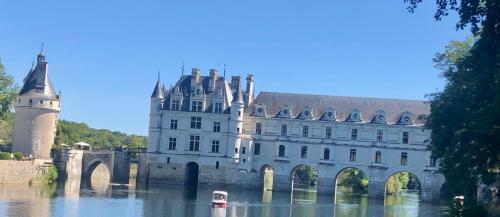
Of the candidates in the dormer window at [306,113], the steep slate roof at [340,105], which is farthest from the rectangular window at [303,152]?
the steep slate roof at [340,105]

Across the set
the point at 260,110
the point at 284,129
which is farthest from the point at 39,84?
the point at 284,129

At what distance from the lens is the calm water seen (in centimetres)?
3656

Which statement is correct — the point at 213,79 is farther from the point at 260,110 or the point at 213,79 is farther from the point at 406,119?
the point at 406,119

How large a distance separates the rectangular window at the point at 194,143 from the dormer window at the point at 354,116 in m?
13.0

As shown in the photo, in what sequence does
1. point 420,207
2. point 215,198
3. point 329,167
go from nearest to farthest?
point 215,198 → point 420,207 → point 329,167

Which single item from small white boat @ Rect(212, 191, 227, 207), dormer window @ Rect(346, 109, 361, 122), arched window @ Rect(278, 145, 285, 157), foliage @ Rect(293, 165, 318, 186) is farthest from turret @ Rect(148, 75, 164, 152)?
foliage @ Rect(293, 165, 318, 186)

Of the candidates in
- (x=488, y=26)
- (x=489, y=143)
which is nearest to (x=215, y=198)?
(x=489, y=143)

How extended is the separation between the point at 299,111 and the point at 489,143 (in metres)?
38.5

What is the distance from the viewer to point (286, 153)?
60219 millimetres

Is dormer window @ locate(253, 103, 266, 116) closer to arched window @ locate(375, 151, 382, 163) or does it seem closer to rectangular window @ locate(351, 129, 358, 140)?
rectangular window @ locate(351, 129, 358, 140)

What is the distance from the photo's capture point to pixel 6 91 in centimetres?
5416

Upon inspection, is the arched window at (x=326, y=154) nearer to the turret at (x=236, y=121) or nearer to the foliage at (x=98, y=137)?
the turret at (x=236, y=121)

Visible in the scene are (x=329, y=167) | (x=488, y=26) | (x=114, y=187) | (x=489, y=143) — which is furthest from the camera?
(x=329, y=167)

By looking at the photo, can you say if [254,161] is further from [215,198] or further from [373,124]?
[215,198]
